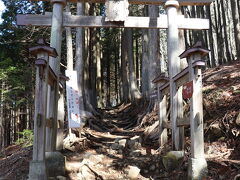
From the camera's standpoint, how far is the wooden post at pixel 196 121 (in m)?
4.28

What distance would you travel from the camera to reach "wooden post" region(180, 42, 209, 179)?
4.28m

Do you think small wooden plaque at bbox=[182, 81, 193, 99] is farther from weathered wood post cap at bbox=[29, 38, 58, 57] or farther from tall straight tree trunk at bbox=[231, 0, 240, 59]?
tall straight tree trunk at bbox=[231, 0, 240, 59]

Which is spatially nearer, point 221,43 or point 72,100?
point 72,100

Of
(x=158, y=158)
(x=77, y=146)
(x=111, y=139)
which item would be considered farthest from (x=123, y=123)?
(x=158, y=158)

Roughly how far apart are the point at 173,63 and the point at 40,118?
10.3ft

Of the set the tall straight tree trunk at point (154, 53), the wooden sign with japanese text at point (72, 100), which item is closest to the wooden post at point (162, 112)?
the wooden sign with japanese text at point (72, 100)

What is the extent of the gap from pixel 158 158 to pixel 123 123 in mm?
5954

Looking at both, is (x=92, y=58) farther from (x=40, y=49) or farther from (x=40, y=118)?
(x=40, y=118)

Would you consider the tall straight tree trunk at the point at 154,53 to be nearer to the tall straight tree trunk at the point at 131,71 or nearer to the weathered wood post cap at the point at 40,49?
the tall straight tree trunk at the point at 131,71

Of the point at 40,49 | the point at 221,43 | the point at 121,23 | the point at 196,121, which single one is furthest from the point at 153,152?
the point at 221,43

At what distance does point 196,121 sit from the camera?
4469 millimetres

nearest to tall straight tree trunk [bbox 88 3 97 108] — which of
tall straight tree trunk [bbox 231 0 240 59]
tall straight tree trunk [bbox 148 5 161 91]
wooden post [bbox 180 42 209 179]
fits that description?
tall straight tree trunk [bbox 148 5 161 91]

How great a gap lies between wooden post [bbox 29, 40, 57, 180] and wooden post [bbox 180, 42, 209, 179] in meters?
2.45

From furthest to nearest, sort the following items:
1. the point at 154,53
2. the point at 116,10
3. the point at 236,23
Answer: the point at 236,23 → the point at 154,53 → the point at 116,10
